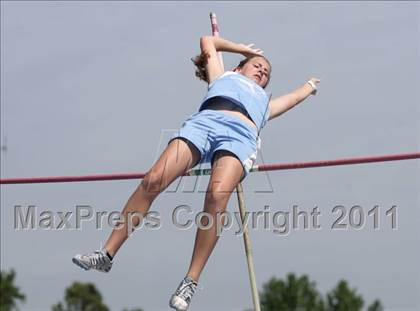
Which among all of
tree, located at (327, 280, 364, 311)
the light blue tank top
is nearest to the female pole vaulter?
the light blue tank top

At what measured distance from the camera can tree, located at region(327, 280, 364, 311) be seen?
36.3 meters

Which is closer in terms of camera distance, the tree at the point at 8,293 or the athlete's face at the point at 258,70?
the athlete's face at the point at 258,70

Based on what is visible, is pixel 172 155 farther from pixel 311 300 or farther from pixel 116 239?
pixel 311 300

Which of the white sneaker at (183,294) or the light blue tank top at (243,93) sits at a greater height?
the light blue tank top at (243,93)

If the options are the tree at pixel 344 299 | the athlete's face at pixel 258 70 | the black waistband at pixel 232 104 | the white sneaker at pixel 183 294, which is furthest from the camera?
the tree at pixel 344 299

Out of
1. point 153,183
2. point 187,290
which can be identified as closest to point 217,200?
point 153,183

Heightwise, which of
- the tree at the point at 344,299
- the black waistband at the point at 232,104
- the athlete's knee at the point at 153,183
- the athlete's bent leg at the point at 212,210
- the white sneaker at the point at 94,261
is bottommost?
the white sneaker at the point at 94,261

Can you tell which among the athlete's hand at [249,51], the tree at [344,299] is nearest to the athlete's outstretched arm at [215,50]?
the athlete's hand at [249,51]

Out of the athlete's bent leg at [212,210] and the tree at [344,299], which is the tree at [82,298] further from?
the athlete's bent leg at [212,210]

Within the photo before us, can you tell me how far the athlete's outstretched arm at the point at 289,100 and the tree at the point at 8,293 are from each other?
29472 millimetres

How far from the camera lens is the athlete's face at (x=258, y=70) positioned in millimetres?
7684

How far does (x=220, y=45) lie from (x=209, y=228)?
1184 millimetres

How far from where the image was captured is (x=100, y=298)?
131 ft

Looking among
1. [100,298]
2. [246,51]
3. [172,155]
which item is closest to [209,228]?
[172,155]
